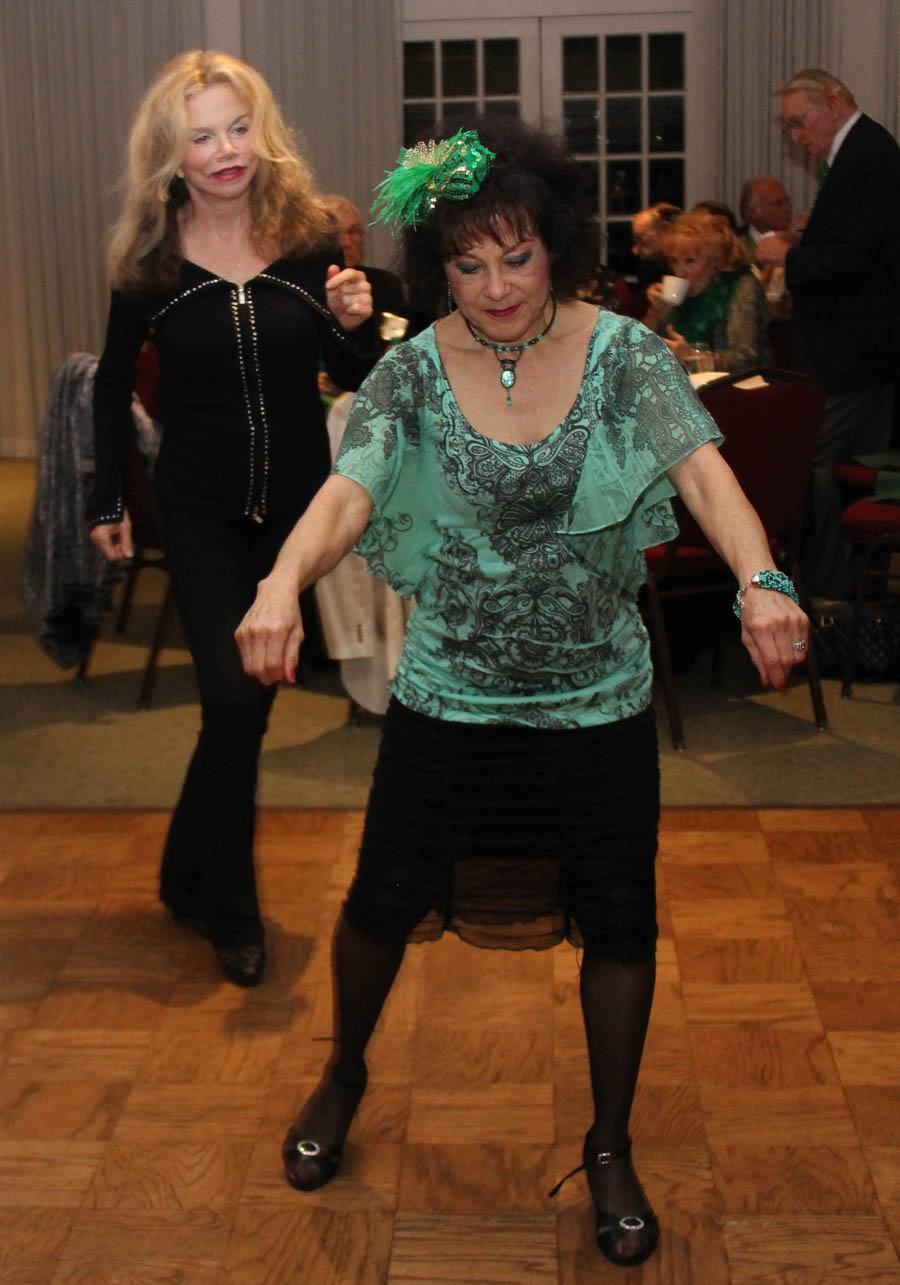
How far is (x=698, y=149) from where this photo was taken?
9.55 metres

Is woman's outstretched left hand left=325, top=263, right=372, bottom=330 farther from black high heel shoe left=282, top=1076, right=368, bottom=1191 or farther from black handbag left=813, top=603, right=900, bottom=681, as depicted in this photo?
black handbag left=813, top=603, right=900, bottom=681

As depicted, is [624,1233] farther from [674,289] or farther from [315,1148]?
[674,289]

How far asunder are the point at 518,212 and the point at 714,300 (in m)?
3.17

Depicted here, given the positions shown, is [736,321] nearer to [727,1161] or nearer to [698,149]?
[727,1161]

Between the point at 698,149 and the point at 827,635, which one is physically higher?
the point at 698,149

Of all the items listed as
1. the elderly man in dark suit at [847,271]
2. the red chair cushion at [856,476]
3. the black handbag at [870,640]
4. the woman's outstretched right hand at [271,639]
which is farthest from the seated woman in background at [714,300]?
the woman's outstretched right hand at [271,639]

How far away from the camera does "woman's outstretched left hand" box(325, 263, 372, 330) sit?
2.58 metres

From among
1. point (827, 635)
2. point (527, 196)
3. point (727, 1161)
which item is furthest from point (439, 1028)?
point (827, 635)

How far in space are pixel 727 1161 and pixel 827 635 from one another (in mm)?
2747

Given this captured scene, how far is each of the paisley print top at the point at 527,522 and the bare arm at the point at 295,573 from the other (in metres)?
0.03

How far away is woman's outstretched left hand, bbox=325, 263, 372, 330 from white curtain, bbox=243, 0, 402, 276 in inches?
281

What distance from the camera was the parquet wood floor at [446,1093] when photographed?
2004 mm

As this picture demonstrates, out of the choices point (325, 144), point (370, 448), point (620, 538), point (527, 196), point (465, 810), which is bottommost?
point (465, 810)

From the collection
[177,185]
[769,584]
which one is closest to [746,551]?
[769,584]
